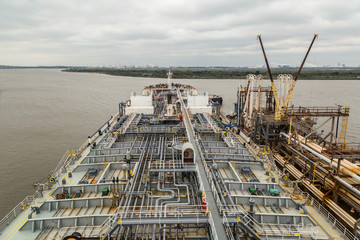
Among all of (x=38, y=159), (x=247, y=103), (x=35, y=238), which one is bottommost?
(x=38, y=159)

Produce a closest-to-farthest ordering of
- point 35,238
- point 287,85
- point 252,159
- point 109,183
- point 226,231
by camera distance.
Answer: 1. point 226,231
2. point 35,238
3. point 109,183
4. point 252,159
5. point 287,85

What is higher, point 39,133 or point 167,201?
point 167,201

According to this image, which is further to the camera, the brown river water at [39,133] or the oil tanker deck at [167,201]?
the brown river water at [39,133]

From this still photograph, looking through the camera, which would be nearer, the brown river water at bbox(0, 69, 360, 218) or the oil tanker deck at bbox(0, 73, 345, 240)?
the oil tanker deck at bbox(0, 73, 345, 240)

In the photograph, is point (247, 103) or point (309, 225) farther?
point (247, 103)

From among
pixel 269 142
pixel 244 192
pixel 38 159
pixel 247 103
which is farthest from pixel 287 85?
pixel 38 159

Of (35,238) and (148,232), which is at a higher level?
(148,232)

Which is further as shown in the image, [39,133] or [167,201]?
[39,133]

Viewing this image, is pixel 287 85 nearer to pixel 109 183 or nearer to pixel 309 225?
pixel 309 225
